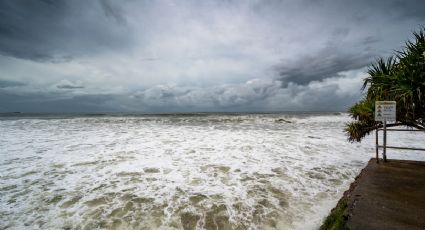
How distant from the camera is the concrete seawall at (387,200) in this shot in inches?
144

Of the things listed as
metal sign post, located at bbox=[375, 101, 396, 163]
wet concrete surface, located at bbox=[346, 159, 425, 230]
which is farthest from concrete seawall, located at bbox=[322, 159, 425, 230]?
metal sign post, located at bbox=[375, 101, 396, 163]

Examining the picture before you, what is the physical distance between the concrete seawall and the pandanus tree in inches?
63.6

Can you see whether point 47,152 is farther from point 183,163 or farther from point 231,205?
point 231,205

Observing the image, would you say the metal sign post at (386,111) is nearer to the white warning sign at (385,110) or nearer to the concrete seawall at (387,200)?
the white warning sign at (385,110)

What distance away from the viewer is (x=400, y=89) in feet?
20.7

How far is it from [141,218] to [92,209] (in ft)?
4.18

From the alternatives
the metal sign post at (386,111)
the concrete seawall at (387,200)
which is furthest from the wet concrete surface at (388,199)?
the metal sign post at (386,111)

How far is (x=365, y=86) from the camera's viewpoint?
8.10 m

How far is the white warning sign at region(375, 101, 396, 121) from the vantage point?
6.66 m

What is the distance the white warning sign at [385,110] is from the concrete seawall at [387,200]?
4.86 ft

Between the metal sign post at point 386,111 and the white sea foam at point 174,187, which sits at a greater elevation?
the metal sign post at point 386,111

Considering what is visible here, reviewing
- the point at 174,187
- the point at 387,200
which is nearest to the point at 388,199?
the point at 387,200

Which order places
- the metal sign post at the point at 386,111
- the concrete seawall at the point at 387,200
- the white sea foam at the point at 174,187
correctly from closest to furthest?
the concrete seawall at the point at 387,200, the white sea foam at the point at 174,187, the metal sign post at the point at 386,111

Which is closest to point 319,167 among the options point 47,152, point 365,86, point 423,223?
point 365,86
